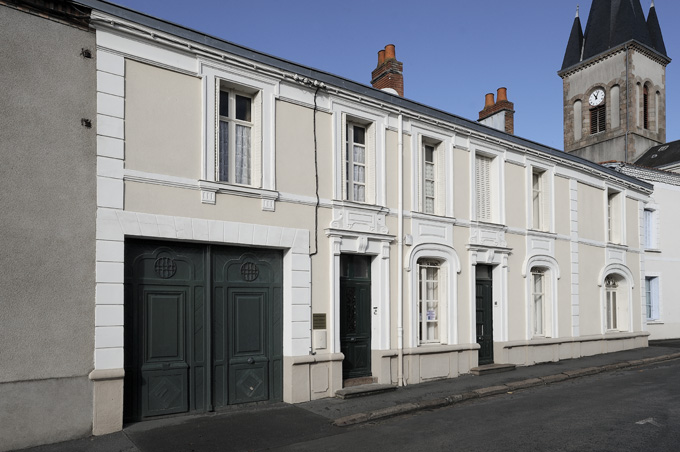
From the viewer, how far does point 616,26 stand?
4191 cm

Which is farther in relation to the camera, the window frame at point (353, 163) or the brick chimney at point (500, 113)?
the brick chimney at point (500, 113)

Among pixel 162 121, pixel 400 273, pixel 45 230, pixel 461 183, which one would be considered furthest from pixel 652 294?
pixel 45 230

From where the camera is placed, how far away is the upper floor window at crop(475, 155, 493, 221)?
14.3 meters

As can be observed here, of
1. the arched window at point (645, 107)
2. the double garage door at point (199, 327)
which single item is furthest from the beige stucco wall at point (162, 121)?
the arched window at point (645, 107)

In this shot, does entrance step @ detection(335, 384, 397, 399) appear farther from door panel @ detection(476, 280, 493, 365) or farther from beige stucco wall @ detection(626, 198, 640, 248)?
beige stucco wall @ detection(626, 198, 640, 248)

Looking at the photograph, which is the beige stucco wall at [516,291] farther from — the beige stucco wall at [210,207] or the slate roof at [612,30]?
the slate roof at [612,30]

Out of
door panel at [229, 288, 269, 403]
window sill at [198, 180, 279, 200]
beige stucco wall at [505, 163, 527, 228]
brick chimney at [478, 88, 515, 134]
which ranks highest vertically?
brick chimney at [478, 88, 515, 134]

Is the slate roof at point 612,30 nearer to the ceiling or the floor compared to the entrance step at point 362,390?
nearer to the ceiling

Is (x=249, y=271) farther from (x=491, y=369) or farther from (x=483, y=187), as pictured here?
(x=483, y=187)

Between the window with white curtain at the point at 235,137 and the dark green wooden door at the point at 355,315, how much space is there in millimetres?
2798

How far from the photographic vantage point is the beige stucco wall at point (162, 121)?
8.68 meters

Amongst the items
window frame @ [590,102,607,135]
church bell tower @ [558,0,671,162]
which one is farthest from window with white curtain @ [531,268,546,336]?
window frame @ [590,102,607,135]

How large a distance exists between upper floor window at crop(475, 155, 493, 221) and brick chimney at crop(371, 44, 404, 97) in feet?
8.94

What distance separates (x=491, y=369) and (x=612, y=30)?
38.0 meters
